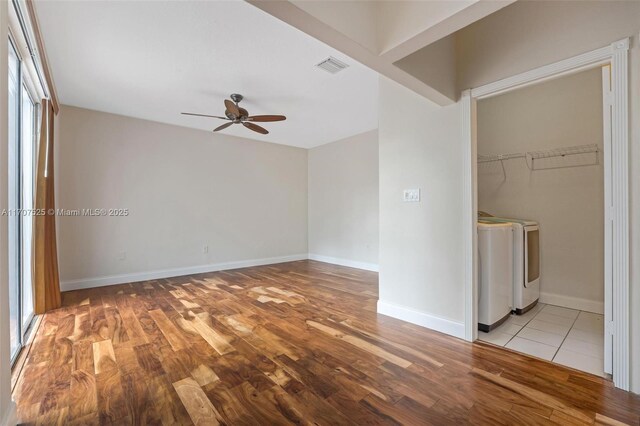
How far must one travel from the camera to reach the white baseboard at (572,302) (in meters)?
2.96

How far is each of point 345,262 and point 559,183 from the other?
144 inches

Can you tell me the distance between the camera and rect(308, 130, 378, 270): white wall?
17.4ft

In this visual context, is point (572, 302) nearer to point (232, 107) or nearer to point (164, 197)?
point (232, 107)

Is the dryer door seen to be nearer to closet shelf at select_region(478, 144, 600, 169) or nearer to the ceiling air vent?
closet shelf at select_region(478, 144, 600, 169)

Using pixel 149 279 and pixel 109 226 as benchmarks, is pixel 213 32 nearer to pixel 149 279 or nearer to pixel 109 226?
pixel 109 226

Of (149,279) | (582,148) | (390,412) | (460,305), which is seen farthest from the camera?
(149,279)

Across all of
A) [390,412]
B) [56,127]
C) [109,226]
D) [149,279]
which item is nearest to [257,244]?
[149,279]

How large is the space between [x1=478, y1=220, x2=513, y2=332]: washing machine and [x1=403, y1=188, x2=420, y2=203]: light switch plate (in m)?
0.61

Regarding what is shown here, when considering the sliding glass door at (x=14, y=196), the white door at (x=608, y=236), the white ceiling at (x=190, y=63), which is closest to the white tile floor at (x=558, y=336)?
the white door at (x=608, y=236)

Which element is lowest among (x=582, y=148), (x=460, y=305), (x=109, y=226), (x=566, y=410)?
(x=566, y=410)

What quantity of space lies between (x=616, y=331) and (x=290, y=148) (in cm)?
575

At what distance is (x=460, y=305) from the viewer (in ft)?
7.95

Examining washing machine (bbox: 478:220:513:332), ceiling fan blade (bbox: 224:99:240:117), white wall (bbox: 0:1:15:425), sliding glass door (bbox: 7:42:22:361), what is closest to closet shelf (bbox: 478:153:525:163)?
Result: washing machine (bbox: 478:220:513:332)

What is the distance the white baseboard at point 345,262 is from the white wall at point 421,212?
2.27m
